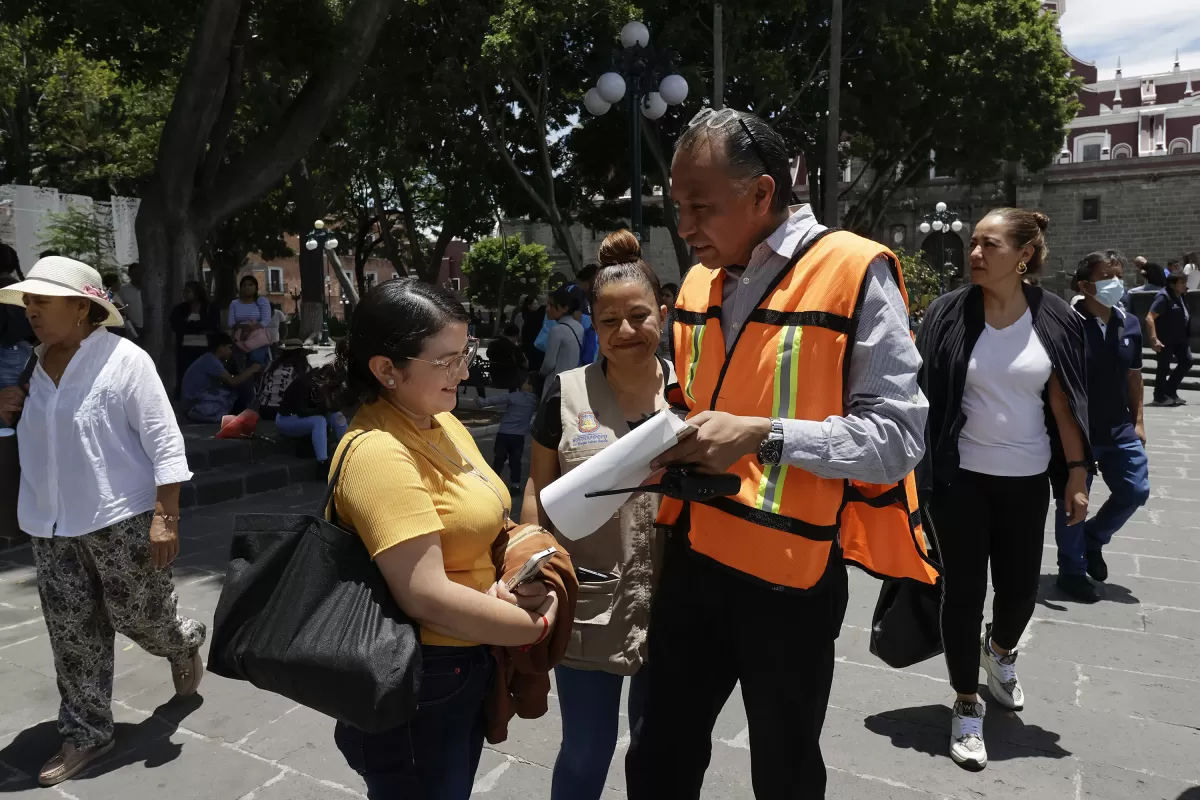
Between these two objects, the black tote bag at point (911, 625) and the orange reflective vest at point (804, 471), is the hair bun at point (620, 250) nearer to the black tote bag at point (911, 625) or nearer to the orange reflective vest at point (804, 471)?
the orange reflective vest at point (804, 471)

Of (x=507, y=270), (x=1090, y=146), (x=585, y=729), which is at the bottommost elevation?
(x=585, y=729)

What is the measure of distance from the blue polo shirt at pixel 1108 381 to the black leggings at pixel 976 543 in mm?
650

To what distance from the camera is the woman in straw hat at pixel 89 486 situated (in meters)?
3.09

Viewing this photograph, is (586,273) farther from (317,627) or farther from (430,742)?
(317,627)

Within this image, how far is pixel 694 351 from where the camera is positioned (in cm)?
208

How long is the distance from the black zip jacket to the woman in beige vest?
1249 mm

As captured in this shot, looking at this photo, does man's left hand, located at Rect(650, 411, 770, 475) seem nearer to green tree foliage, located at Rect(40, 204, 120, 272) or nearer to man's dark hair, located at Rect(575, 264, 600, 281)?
man's dark hair, located at Rect(575, 264, 600, 281)

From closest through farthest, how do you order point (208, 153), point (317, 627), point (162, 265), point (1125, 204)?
point (317, 627) → point (162, 265) → point (208, 153) → point (1125, 204)

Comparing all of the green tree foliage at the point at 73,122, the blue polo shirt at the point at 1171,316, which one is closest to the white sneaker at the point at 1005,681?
the blue polo shirt at the point at 1171,316

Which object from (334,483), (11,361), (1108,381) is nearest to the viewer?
(334,483)

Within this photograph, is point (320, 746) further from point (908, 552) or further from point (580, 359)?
point (580, 359)

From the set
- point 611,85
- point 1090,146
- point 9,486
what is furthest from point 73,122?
point 1090,146

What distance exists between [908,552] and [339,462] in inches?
47.1

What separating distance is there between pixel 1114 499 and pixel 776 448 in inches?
167
